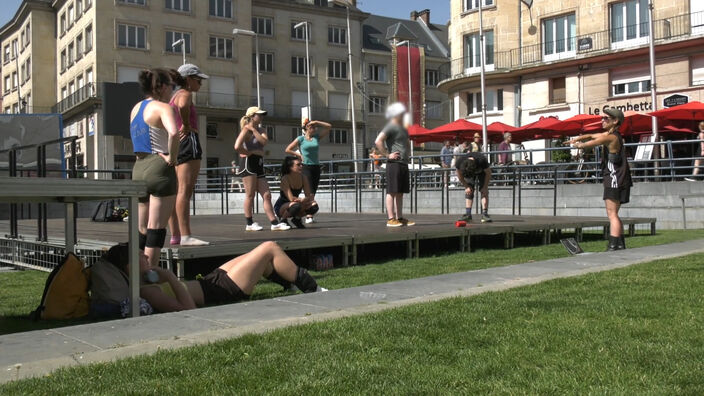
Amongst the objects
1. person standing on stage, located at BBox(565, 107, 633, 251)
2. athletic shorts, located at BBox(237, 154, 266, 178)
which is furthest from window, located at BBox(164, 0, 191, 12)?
person standing on stage, located at BBox(565, 107, 633, 251)

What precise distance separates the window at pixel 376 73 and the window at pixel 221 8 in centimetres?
5153

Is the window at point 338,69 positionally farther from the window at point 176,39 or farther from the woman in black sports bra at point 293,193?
the window at point 176,39

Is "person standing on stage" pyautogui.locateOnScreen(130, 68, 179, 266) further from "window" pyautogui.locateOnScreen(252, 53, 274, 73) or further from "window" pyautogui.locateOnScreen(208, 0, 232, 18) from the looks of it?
"window" pyautogui.locateOnScreen(208, 0, 232, 18)

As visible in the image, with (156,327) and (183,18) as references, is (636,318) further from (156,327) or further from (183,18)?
(183,18)

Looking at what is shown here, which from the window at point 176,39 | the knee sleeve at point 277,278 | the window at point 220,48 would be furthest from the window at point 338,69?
the window at point 220,48

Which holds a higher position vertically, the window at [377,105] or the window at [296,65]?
the window at [296,65]

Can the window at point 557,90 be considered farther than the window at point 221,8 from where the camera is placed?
No

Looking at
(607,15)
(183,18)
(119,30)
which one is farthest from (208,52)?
(607,15)

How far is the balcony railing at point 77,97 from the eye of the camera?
1909 inches

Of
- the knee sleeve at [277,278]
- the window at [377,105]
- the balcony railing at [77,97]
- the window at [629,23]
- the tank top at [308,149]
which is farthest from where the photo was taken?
the balcony railing at [77,97]

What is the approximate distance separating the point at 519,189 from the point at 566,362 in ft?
47.4

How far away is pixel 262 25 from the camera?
2153 inches

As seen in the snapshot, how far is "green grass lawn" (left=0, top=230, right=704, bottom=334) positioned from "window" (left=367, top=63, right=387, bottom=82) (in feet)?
11.8

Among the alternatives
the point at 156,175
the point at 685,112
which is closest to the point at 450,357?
the point at 156,175
